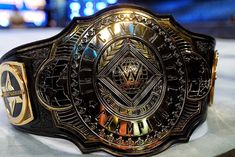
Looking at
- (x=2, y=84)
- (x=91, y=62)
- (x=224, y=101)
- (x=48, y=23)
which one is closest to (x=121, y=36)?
(x=91, y=62)

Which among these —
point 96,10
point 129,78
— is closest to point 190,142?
point 129,78

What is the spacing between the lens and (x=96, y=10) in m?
0.63

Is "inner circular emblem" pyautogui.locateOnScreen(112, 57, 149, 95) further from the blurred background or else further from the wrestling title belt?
the blurred background

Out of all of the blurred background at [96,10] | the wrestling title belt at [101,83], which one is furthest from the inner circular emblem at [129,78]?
the blurred background at [96,10]

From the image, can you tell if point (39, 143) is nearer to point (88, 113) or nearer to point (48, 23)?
point (88, 113)

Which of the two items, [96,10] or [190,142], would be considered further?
[96,10]

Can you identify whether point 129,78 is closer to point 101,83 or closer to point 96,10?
point 101,83

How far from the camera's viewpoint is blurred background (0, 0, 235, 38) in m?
0.78

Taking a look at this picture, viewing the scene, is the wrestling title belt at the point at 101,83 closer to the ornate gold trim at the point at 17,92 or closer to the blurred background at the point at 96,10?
the ornate gold trim at the point at 17,92

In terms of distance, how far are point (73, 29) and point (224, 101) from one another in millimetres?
315

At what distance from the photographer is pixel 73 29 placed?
345mm

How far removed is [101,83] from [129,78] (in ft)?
0.11

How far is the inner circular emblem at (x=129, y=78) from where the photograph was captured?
0.35m

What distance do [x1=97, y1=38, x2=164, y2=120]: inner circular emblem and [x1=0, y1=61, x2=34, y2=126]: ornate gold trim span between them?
0.28ft
